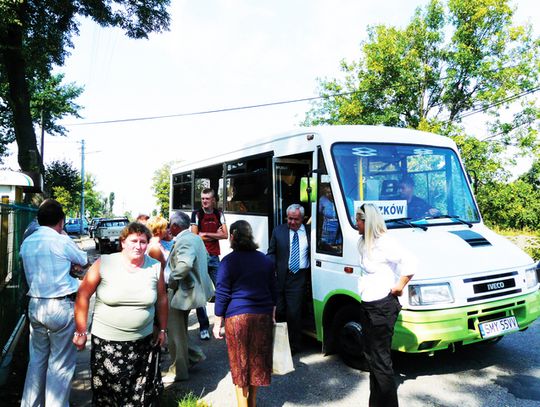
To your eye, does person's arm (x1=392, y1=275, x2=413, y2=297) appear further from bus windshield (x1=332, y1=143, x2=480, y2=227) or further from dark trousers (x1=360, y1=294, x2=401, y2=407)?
bus windshield (x1=332, y1=143, x2=480, y2=227)

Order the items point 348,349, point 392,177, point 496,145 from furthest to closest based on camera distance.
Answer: point 496,145
point 392,177
point 348,349

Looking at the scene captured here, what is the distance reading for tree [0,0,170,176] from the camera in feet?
40.3

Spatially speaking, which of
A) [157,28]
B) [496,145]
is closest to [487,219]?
[496,145]

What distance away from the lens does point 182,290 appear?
15.1ft

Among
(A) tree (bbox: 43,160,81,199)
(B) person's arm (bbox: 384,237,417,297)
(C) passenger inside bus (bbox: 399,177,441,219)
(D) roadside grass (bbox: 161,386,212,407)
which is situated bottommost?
(D) roadside grass (bbox: 161,386,212,407)

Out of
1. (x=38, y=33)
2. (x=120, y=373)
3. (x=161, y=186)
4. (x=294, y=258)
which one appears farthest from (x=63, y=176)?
(x=120, y=373)

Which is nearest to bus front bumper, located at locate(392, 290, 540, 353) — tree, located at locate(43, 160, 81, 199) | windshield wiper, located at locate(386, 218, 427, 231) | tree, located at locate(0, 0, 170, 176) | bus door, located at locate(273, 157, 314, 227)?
windshield wiper, located at locate(386, 218, 427, 231)

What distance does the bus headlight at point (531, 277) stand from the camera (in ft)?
15.6

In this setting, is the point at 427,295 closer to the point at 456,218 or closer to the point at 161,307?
the point at 456,218

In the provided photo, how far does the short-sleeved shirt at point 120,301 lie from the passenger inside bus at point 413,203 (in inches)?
131

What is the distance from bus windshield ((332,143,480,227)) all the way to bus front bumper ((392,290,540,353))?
1.17 meters

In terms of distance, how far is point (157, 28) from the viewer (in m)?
16.4

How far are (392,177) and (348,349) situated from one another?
2.17 meters

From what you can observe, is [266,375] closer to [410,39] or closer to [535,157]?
[535,157]
